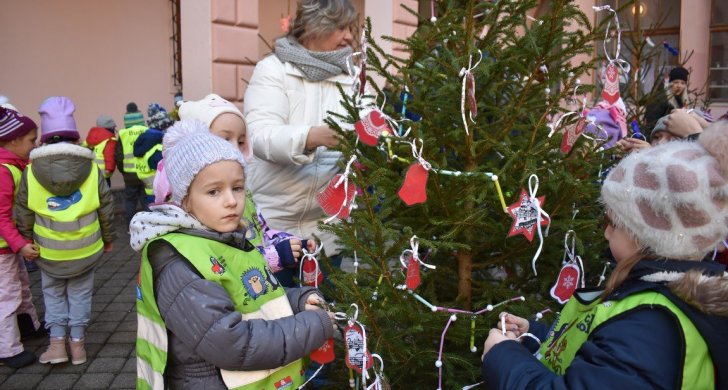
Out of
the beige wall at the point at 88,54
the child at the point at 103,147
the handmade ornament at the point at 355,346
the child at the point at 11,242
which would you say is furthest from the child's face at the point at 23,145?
the beige wall at the point at 88,54

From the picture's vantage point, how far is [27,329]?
487cm

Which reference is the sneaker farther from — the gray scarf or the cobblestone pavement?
the gray scarf

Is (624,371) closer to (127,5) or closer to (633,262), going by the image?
(633,262)

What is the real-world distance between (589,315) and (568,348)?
0.11 meters

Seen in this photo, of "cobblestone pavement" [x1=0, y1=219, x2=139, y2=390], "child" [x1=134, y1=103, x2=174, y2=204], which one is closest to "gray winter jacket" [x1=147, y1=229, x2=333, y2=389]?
"cobblestone pavement" [x1=0, y1=219, x2=139, y2=390]

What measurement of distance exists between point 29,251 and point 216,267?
2.80m

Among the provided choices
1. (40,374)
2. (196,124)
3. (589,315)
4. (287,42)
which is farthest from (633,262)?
(40,374)

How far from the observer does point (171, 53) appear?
10867 millimetres

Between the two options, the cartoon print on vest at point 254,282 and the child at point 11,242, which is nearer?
the cartoon print on vest at point 254,282

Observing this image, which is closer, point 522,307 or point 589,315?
point 589,315

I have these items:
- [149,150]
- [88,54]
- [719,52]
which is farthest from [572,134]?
[719,52]

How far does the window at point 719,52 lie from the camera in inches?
513

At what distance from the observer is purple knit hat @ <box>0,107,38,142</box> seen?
444 cm

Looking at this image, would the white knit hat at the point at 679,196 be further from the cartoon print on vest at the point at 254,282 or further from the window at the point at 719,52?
the window at the point at 719,52
